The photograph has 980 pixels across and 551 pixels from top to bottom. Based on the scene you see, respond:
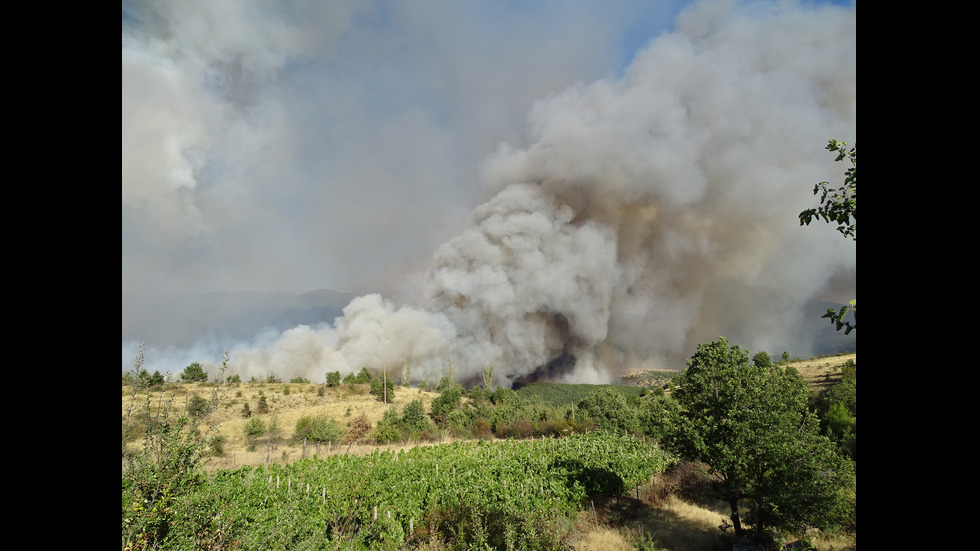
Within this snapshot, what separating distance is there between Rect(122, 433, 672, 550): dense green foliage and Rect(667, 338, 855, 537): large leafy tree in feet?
16.0

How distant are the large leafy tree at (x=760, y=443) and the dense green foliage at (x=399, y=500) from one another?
486 cm

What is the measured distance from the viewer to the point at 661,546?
12.5 metres

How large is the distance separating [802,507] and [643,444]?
17647mm

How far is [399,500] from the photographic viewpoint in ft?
40.7

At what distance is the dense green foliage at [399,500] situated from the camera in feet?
17.6

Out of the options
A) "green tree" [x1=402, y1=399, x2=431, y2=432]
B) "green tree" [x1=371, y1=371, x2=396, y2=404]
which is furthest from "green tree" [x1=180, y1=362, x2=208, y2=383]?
"green tree" [x1=371, y1=371, x2=396, y2=404]

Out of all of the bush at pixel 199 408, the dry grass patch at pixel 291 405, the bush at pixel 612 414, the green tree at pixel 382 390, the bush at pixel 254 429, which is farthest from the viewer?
the green tree at pixel 382 390

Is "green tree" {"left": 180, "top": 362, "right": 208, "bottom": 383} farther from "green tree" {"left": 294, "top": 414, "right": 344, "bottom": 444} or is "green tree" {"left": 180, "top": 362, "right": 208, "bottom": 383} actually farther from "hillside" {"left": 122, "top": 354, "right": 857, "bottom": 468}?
"green tree" {"left": 294, "top": 414, "right": 344, "bottom": 444}

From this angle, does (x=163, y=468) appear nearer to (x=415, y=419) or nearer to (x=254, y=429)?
(x=254, y=429)

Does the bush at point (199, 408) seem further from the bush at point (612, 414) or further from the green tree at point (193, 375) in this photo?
the bush at point (612, 414)

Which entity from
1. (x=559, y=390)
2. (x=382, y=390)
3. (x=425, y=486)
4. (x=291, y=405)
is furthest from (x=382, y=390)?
(x=425, y=486)

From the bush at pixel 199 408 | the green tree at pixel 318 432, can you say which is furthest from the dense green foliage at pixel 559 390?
the bush at pixel 199 408

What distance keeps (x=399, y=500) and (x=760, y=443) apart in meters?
10.6
